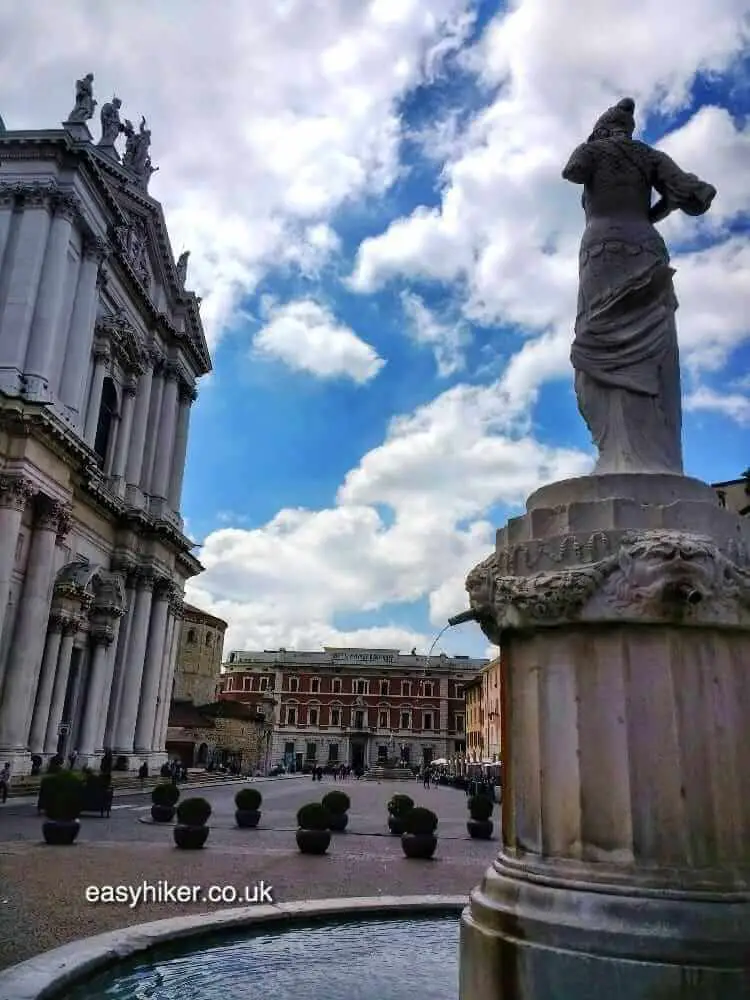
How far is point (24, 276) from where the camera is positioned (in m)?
26.4

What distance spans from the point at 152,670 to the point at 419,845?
83.6 ft

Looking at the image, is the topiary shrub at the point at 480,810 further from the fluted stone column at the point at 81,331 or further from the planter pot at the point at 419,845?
the fluted stone column at the point at 81,331

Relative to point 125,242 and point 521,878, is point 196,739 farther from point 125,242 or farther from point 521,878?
point 521,878

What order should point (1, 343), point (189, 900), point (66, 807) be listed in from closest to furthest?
point (189, 900)
point (66, 807)
point (1, 343)

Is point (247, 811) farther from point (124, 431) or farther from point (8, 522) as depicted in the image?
point (124, 431)

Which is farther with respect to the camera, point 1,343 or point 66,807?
point 1,343

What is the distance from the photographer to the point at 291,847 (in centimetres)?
1520

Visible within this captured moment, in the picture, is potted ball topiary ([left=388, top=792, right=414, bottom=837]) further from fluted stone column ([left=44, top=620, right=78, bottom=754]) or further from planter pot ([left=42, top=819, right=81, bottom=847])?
fluted stone column ([left=44, top=620, right=78, bottom=754])

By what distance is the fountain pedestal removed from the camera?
3586mm

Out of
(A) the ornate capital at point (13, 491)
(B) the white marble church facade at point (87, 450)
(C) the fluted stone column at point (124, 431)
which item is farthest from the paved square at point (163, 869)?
(C) the fluted stone column at point (124, 431)

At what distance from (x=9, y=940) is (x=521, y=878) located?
5.04 m

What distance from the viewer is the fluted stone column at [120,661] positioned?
33656 millimetres

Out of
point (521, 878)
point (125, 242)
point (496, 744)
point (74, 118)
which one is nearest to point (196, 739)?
point (496, 744)

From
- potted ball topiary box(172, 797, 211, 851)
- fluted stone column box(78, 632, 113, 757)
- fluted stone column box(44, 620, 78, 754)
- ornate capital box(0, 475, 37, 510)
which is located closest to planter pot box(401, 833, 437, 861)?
potted ball topiary box(172, 797, 211, 851)
